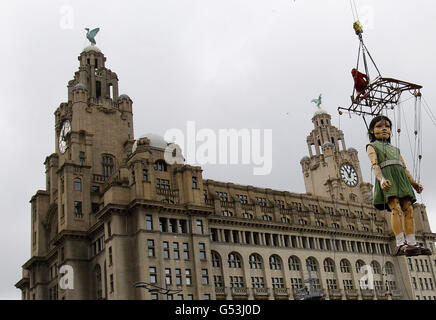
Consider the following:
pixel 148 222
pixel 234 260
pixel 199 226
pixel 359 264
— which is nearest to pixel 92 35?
pixel 148 222

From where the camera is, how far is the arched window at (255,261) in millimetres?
79312

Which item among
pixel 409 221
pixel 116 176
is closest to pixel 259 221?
pixel 116 176

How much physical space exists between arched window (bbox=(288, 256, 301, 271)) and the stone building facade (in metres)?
0.18

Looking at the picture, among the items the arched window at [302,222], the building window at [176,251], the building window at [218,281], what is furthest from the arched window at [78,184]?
the arched window at [302,222]

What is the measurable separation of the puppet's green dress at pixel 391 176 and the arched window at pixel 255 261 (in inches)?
2468

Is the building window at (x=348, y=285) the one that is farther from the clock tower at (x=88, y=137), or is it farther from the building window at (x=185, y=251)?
the clock tower at (x=88, y=137)

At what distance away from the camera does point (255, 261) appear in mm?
79812

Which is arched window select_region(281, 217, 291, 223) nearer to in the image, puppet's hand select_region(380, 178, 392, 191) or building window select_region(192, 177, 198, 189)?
building window select_region(192, 177, 198, 189)

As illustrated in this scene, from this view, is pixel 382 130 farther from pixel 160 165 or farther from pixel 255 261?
pixel 255 261

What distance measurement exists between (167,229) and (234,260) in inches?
518

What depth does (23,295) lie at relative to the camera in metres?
91.2

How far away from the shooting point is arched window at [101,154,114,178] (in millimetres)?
83312

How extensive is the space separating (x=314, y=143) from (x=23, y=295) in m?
68.8
